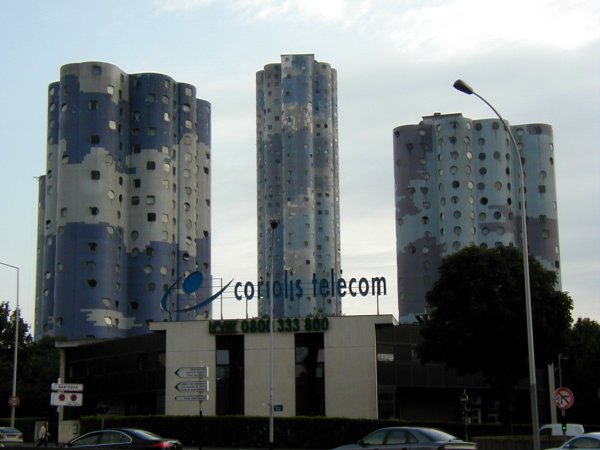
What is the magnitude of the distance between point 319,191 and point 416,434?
487 ft

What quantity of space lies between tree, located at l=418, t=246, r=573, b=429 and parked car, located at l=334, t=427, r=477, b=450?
2308 cm

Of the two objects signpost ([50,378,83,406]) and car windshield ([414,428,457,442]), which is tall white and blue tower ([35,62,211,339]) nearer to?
signpost ([50,378,83,406])

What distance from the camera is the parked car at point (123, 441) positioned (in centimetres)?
2983

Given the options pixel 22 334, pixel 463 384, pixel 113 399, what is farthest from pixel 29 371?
pixel 463 384

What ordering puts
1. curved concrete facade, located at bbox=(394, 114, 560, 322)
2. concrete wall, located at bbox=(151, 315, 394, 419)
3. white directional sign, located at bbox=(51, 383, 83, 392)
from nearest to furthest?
1. white directional sign, located at bbox=(51, 383, 83, 392)
2. concrete wall, located at bbox=(151, 315, 394, 419)
3. curved concrete facade, located at bbox=(394, 114, 560, 322)

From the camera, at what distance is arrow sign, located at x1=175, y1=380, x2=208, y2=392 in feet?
132

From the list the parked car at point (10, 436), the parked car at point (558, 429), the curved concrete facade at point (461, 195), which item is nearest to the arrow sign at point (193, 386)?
the parked car at point (10, 436)

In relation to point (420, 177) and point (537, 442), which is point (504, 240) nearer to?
point (420, 177)

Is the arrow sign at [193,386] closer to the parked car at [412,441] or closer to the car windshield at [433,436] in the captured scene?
the parked car at [412,441]

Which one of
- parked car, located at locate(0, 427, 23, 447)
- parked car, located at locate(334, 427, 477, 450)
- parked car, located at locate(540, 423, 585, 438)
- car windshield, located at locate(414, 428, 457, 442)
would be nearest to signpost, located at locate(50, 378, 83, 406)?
parked car, located at locate(0, 427, 23, 447)

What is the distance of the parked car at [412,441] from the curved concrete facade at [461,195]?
339 ft

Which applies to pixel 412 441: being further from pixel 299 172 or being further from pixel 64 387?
pixel 299 172

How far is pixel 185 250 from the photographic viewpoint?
127875 mm

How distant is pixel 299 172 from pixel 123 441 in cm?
14187
